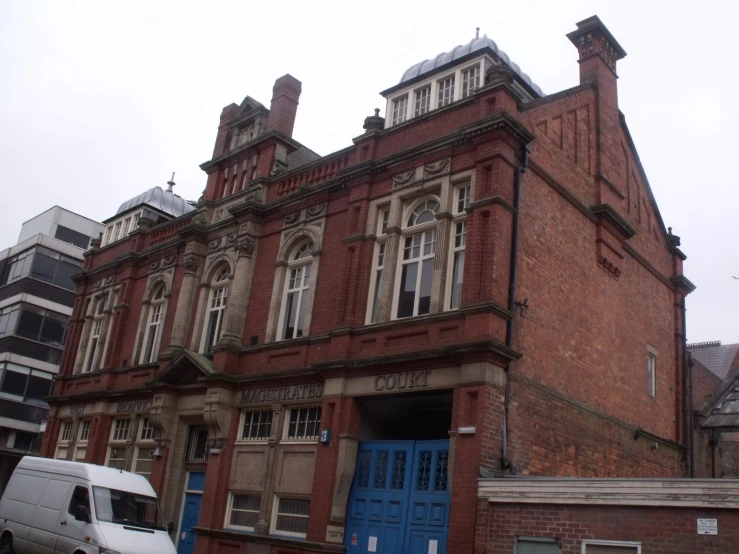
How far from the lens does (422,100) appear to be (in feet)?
63.2

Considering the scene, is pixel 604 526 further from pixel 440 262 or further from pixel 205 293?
pixel 205 293

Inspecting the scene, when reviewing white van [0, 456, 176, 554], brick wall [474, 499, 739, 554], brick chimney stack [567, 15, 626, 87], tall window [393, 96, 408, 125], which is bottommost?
white van [0, 456, 176, 554]

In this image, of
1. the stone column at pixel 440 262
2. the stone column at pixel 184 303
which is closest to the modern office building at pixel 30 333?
the stone column at pixel 184 303

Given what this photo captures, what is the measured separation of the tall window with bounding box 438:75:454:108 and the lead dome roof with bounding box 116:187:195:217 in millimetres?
15218

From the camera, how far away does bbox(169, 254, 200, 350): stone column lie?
22.2 m

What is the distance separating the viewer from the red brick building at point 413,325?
14805 millimetres

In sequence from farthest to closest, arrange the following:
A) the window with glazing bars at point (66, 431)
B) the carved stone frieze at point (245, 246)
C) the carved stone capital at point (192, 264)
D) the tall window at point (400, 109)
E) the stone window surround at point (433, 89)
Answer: the window with glazing bars at point (66, 431)
the carved stone capital at point (192, 264)
the carved stone frieze at point (245, 246)
the tall window at point (400, 109)
the stone window surround at point (433, 89)

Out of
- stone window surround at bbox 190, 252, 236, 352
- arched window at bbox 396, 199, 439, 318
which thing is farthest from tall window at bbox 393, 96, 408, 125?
stone window surround at bbox 190, 252, 236, 352

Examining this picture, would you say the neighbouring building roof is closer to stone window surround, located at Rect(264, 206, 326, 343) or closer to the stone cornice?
stone window surround, located at Rect(264, 206, 326, 343)

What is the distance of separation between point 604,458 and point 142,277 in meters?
16.6

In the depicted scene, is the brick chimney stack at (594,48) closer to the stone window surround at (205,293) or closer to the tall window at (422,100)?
the tall window at (422,100)

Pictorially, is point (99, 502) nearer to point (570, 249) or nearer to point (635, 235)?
point (570, 249)

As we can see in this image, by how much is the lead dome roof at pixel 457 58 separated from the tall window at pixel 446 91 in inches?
16.2

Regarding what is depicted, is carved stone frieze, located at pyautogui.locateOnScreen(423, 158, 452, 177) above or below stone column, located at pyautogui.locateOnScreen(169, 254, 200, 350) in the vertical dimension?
above
